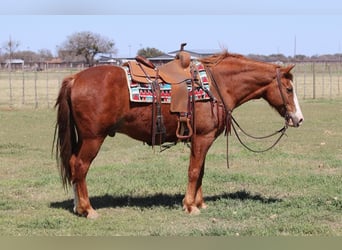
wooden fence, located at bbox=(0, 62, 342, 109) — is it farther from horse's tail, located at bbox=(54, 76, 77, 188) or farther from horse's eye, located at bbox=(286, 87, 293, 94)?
horse's eye, located at bbox=(286, 87, 293, 94)

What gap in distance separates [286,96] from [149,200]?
249cm

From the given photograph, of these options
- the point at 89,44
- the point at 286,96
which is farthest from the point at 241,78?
the point at 89,44

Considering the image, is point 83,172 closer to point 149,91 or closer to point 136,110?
point 136,110

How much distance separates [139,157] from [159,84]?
4740 mm

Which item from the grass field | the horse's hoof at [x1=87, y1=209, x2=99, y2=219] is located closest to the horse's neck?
the grass field

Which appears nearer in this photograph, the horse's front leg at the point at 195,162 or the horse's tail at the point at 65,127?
the horse's tail at the point at 65,127

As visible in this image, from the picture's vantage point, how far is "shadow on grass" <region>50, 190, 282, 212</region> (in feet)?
23.0

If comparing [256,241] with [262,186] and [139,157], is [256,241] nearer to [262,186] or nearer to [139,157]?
[262,186]

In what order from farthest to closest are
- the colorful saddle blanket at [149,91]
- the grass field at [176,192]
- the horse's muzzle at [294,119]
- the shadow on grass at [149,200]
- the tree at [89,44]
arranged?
the tree at [89,44] → the shadow on grass at [149,200] → the horse's muzzle at [294,119] → the colorful saddle blanket at [149,91] → the grass field at [176,192]

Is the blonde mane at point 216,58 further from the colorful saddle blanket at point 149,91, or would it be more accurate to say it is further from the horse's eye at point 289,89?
the horse's eye at point 289,89

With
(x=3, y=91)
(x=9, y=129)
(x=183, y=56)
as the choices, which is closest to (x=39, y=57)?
(x=3, y=91)

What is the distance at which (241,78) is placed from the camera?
6961mm

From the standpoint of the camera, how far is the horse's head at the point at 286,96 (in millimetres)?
6875

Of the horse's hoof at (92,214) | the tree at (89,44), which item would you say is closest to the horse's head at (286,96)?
the horse's hoof at (92,214)
